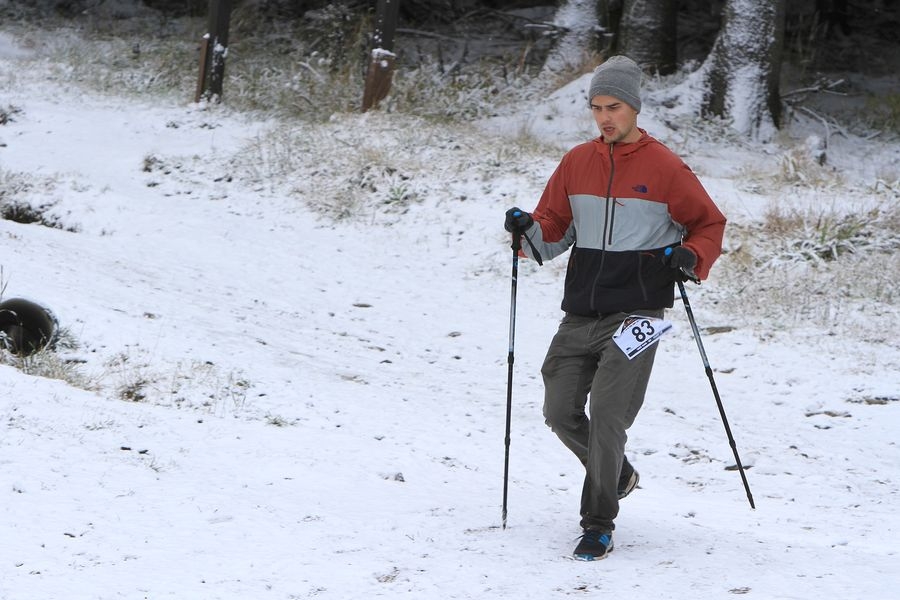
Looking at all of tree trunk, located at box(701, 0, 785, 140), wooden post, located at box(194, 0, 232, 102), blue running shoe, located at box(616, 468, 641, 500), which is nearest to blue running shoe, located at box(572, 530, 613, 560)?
A: blue running shoe, located at box(616, 468, 641, 500)

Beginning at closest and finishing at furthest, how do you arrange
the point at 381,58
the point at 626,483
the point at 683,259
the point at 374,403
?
1. the point at 683,259
2. the point at 626,483
3. the point at 374,403
4. the point at 381,58

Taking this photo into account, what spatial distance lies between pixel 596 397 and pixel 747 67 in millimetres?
10882

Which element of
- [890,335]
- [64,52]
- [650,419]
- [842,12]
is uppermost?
[842,12]

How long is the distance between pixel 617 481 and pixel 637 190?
1.23 metres

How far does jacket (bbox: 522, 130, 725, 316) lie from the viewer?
14.2 feet

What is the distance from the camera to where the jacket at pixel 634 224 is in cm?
432

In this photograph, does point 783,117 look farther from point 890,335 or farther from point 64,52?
point 64,52

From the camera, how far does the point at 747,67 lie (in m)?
14.0

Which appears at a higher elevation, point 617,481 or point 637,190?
point 637,190

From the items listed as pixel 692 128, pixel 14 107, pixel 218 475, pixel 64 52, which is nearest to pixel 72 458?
pixel 218 475

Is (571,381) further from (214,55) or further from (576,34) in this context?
(214,55)

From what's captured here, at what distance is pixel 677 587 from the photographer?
386 centimetres

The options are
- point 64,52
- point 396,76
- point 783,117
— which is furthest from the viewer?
point 64,52

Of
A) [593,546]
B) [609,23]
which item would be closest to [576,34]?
[609,23]
